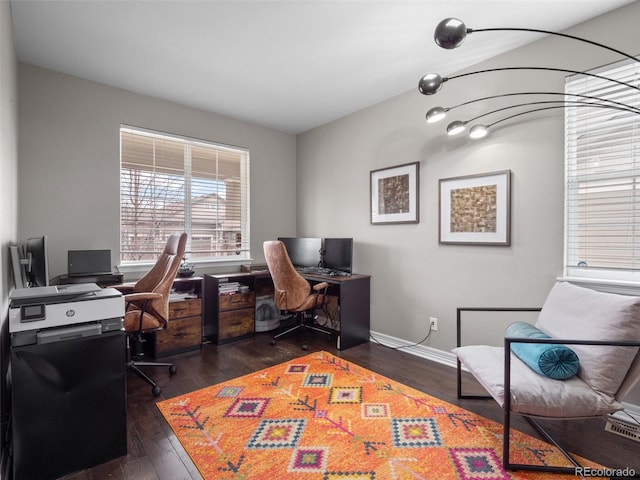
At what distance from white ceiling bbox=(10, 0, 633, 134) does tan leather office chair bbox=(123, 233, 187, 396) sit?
59.7 inches

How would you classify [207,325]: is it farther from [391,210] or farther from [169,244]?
[391,210]

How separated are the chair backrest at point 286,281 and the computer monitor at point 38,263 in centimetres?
185

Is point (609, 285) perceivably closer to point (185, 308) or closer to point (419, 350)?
point (419, 350)

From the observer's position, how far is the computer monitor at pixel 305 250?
400cm

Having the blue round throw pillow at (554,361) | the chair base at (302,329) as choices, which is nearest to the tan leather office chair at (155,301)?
the chair base at (302,329)

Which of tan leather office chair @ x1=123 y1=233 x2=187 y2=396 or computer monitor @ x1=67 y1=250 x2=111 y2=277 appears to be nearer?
tan leather office chair @ x1=123 y1=233 x2=187 y2=396

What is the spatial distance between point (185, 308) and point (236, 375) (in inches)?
37.6

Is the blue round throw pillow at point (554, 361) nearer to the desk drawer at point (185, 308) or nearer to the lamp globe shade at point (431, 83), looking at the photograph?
the lamp globe shade at point (431, 83)

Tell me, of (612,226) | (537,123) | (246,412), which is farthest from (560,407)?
(537,123)

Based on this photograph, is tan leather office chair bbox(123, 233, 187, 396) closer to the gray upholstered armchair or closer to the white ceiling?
the white ceiling

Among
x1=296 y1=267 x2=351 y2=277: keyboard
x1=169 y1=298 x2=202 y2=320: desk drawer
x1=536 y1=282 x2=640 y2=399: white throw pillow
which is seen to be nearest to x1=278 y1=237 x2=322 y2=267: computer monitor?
x1=296 y1=267 x2=351 y2=277: keyboard

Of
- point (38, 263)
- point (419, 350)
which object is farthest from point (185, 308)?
point (419, 350)

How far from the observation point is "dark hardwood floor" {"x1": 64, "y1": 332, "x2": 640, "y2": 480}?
5.46 ft

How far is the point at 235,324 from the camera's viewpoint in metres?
3.60
